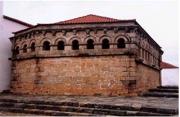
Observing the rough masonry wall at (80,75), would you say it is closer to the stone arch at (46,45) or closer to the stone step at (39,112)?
the stone arch at (46,45)

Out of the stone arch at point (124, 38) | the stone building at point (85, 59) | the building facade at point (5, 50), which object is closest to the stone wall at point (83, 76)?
the stone building at point (85, 59)

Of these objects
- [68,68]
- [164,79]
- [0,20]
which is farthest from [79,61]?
[164,79]

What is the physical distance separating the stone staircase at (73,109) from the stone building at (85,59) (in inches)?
110

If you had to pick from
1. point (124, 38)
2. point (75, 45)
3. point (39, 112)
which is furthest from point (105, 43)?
point (39, 112)

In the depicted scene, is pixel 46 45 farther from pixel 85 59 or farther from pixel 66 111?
pixel 66 111

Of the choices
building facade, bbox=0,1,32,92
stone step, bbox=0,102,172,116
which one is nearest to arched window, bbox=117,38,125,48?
stone step, bbox=0,102,172,116

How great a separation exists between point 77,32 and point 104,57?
1945 mm

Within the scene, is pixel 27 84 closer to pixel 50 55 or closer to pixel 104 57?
pixel 50 55

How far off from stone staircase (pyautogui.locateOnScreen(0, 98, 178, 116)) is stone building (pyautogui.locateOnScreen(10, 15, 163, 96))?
2.81 metres

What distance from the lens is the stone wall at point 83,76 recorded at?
15086 mm

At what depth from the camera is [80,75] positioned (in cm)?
1555

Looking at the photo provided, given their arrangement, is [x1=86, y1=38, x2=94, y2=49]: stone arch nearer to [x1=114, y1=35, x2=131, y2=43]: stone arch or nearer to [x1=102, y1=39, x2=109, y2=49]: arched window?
[x1=102, y1=39, x2=109, y2=49]: arched window

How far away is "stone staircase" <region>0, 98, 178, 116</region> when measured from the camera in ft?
34.9

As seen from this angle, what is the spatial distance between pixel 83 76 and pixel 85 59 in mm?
873
